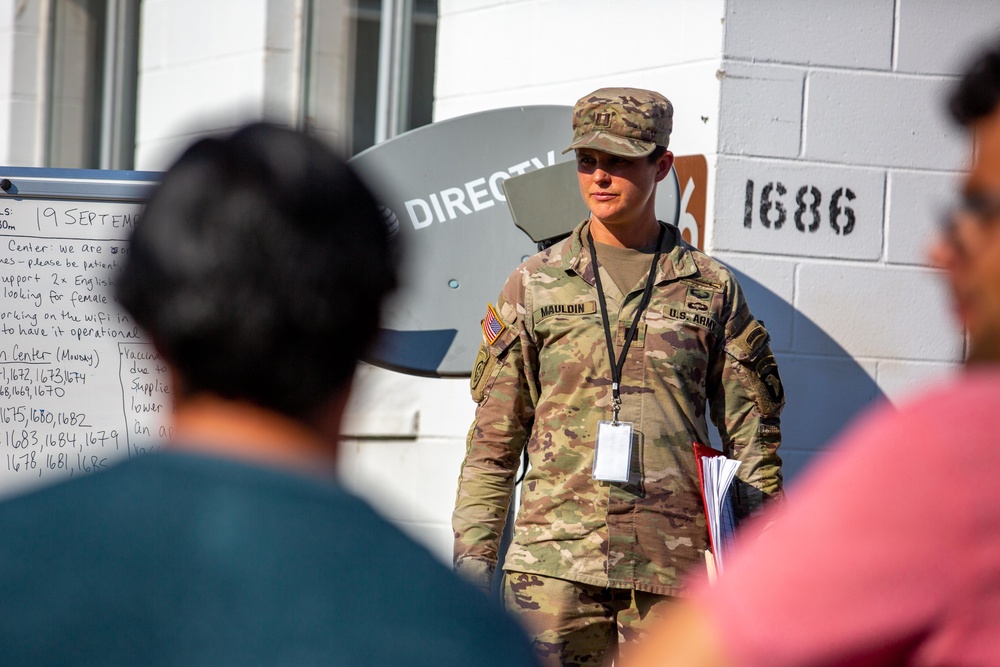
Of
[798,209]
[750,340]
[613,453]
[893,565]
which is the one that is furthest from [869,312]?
[893,565]

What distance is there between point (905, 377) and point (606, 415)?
4.61 feet

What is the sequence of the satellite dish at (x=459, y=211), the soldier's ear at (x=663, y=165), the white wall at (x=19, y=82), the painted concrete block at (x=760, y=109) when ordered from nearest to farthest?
the soldier's ear at (x=663, y=165), the satellite dish at (x=459, y=211), the painted concrete block at (x=760, y=109), the white wall at (x=19, y=82)

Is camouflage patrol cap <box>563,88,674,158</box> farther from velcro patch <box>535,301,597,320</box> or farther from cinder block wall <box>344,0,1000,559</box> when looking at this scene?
cinder block wall <box>344,0,1000,559</box>

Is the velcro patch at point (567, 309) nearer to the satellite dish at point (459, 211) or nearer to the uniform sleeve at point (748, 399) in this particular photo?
the uniform sleeve at point (748, 399)

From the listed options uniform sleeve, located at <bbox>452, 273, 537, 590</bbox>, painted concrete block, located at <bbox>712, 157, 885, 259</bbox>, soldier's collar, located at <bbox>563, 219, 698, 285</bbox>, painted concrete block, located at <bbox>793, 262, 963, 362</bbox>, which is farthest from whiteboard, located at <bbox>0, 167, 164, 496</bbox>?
painted concrete block, located at <bbox>793, 262, 963, 362</bbox>

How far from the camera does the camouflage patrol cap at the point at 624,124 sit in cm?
302

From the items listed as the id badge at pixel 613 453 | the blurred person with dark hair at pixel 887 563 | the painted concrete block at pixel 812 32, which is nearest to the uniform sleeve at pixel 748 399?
the id badge at pixel 613 453

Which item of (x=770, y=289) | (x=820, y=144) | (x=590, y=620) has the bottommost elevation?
(x=590, y=620)

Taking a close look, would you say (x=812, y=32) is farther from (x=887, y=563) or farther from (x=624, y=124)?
(x=887, y=563)

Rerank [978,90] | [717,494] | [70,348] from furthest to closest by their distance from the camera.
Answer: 1. [70,348]
2. [717,494]
3. [978,90]

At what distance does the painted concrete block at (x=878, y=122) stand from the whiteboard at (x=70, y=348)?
1995 mm

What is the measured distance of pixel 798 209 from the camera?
3818 millimetres

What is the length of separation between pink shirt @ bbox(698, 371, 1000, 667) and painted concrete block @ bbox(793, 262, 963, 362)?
3026 mm

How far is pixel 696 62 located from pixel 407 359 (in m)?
1.28
